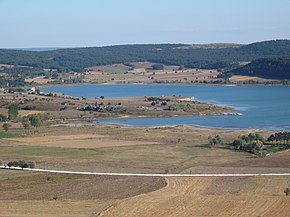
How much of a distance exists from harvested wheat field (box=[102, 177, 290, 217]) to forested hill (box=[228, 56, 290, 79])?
77.6 meters

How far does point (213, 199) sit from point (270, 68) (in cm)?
8419

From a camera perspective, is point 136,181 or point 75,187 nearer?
point 75,187

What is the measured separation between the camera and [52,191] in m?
23.7

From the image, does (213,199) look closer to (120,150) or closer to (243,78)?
(120,150)

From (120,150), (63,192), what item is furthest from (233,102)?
(63,192)

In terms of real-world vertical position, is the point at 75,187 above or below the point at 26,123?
above

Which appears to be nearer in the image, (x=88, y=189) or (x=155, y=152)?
(x=88, y=189)

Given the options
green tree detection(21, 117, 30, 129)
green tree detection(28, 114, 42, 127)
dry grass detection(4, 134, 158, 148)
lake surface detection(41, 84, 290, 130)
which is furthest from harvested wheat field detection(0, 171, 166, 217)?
lake surface detection(41, 84, 290, 130)

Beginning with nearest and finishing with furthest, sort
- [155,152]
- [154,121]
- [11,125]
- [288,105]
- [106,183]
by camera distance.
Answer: [106,183] < [155,152] < [11,125] < [154,121] < [288,105]

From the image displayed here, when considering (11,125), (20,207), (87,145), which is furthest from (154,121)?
(20,207)

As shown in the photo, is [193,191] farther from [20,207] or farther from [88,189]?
[20,207]

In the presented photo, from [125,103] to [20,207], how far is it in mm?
49174

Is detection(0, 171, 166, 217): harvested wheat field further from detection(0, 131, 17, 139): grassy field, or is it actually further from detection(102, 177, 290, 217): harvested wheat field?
detection(0, 131, 17, 139): grassy field

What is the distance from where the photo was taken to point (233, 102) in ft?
237
